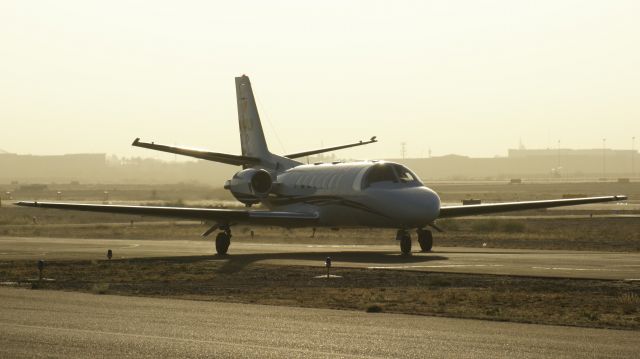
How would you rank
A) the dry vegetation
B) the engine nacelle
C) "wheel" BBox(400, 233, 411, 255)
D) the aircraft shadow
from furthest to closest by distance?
1. the engine nacelle
2. "wheel" BBox(400, 233, 411, 255)
3. the aircraft shadow
4. the dry vegetation

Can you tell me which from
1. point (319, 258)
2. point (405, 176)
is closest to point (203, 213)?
point (319, 258)

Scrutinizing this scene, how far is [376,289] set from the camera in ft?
74.6

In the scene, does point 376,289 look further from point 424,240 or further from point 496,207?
point 496,207

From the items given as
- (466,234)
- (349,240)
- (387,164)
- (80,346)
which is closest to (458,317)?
(80,346)

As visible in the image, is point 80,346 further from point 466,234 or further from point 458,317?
point 466,234

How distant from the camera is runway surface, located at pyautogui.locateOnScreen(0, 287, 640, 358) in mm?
13609

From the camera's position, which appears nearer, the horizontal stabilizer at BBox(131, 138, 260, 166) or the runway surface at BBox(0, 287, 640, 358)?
the runway surface at BBox(0, 287, 640, 358)

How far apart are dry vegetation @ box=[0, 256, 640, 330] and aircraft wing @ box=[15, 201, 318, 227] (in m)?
5.59

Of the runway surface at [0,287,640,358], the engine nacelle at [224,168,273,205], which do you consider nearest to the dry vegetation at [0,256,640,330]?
the runway surface at [0,287,640,358]

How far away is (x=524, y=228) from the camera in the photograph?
5578 centimetres

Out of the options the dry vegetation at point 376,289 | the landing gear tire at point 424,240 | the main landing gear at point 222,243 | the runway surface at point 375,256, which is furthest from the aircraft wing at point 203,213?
the dry vegetation at point 376,289

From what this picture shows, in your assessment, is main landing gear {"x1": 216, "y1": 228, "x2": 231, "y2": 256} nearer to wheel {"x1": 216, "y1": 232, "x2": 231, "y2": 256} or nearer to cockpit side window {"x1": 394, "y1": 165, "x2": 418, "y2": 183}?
wheel {"x1": 216, "y1": 232, "x2": 231, "y2": 256}

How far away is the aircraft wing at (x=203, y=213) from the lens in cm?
3594

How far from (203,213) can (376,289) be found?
49.9 feet
